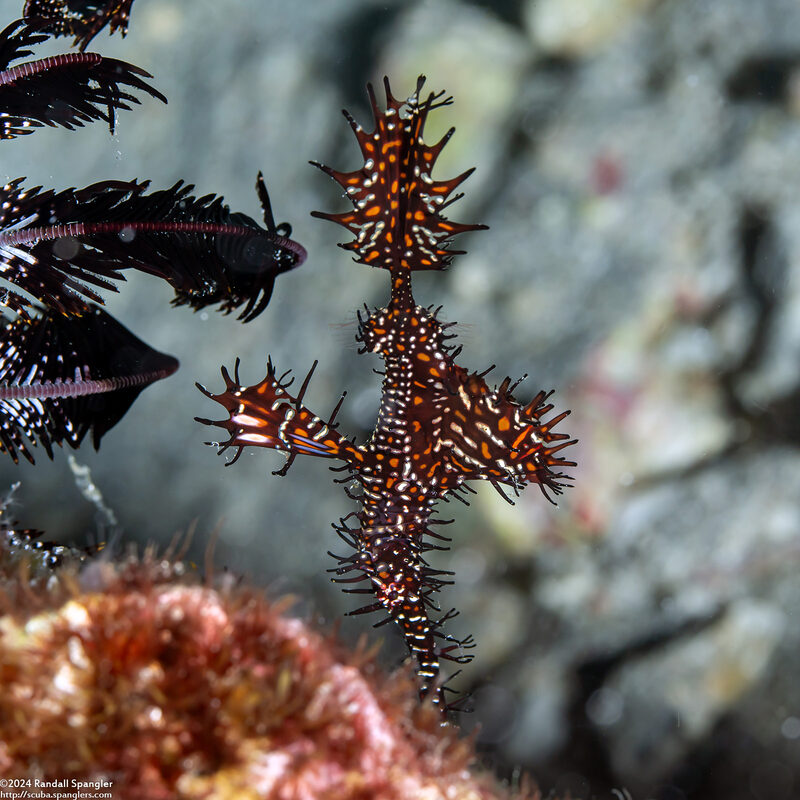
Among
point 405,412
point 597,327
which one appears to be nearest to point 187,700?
point 405,412

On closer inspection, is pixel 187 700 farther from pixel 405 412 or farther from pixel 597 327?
pixel 597 327

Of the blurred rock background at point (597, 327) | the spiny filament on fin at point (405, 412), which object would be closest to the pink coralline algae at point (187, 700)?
the spiny filament on fin at point (405, 412)

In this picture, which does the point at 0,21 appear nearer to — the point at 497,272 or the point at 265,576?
the point at 497,272

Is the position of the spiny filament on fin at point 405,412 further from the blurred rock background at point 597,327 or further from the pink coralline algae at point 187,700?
the pink coralline algae at point 187,700

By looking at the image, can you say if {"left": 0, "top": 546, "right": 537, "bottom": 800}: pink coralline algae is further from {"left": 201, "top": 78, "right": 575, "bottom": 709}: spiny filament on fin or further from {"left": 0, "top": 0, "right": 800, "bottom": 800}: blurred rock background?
{"left": 0, "top": 0, "right": 800, "bottom": 800}: blurred rock background

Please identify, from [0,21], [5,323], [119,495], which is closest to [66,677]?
[5,323]

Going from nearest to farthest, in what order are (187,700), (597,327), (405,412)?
(187,700) < (405,412) < (597,327)
